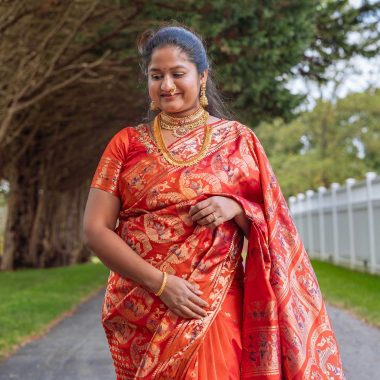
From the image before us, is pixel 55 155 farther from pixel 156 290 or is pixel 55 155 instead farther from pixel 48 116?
pixel 156 290

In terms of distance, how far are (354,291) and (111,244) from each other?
10602 mm

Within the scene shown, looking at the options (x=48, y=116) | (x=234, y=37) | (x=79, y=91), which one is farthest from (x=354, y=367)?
(x=48, y=116)

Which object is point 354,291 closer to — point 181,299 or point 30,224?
point 181,299

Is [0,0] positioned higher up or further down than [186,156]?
higher up

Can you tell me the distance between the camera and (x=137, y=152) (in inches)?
111

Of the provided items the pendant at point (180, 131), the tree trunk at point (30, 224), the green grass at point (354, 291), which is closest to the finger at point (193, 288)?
the pendant at point (180, 131)

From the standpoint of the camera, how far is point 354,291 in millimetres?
12789

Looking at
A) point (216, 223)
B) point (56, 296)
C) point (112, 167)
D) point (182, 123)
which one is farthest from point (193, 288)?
point (56, 296)

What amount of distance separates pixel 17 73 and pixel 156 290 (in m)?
11.0

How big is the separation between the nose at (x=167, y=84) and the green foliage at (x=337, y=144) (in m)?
39.8

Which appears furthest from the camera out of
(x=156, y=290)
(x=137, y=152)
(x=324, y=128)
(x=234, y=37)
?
(x=324, y=128)

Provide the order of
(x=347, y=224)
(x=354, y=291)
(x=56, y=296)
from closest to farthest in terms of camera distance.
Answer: (x=354, y=291), (x=56, y=296), (x=347, y=224)

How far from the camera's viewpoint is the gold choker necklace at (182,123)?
288cm

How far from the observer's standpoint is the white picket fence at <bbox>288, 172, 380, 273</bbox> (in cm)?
1617
